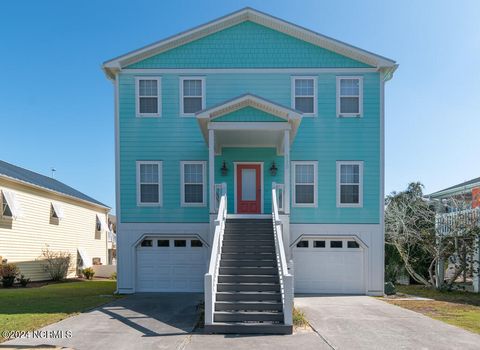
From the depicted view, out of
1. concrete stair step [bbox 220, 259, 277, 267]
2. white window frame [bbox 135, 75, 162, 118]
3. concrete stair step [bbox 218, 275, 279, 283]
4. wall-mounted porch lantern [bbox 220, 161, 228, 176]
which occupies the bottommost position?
concrete stair step [bbox 218, 275, 279, 283]

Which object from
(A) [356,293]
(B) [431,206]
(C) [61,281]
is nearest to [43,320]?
(A) [356,293]

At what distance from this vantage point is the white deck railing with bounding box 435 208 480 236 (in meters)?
14.8

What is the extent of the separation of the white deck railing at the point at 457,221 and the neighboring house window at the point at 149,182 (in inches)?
478

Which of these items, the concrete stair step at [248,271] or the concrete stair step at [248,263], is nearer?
the concrete stair step at [248,271]

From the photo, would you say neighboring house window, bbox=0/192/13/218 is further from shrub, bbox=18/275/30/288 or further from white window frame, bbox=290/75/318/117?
white window frame, bbox=290/75/318/117

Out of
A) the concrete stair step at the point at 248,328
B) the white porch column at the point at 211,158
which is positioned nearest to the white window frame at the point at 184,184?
the white porch column at the point at 211,158

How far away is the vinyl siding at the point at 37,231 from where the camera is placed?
16250 mm

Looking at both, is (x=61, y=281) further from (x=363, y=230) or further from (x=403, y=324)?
(x=403, y=324)

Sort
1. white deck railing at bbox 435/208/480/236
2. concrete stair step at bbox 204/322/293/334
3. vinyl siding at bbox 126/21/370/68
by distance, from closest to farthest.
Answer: concrete stair step at bbox 204/322/293/334
vinyl siding at bbox 126/21/370/68
white deck railing at bbox 435/208/480/236

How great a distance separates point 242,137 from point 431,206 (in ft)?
38.1

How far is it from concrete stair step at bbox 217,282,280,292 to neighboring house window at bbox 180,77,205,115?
7.28m

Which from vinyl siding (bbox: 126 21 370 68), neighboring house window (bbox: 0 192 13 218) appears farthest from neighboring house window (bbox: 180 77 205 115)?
neighboring house window (bbox: 0 192 13 218)

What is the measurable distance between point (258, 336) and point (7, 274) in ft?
42.0

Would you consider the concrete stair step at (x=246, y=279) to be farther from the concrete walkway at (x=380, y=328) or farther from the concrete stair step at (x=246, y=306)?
the concrete walkway at (x=380, y=328)
